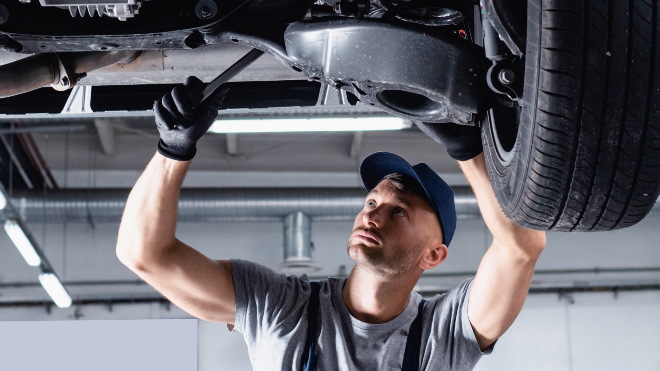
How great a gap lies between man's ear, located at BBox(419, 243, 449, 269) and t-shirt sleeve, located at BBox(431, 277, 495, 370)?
146mm

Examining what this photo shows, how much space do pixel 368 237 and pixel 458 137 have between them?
419mm

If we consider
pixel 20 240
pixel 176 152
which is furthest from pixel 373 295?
pixel 20 240

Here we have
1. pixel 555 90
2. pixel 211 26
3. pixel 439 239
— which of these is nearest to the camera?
pixel 555 90

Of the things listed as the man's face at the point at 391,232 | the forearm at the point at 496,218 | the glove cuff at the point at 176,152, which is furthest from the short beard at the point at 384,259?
→ the glove cuff at the point at 176,152

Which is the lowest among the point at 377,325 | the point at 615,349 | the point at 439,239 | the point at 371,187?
the point at 615,349

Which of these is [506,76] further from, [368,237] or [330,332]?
[330,332]

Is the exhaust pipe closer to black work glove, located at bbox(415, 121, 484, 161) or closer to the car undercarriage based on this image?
the car undercarriage

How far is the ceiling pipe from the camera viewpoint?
17.2 feet

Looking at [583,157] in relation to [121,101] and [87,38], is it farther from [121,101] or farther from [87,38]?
[121,101]

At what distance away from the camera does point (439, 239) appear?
1.91 m

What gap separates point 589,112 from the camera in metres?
0.90

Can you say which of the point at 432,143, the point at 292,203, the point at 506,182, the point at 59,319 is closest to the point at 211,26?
the point at 506,182

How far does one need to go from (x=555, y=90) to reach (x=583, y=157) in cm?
12

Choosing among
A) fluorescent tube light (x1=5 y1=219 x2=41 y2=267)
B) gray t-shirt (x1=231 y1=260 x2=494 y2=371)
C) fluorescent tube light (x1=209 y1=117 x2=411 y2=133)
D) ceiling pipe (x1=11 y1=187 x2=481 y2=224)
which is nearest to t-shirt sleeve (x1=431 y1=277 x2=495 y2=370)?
gray t-shirt (x1=231 y1=260 x2=494 y2=371)
